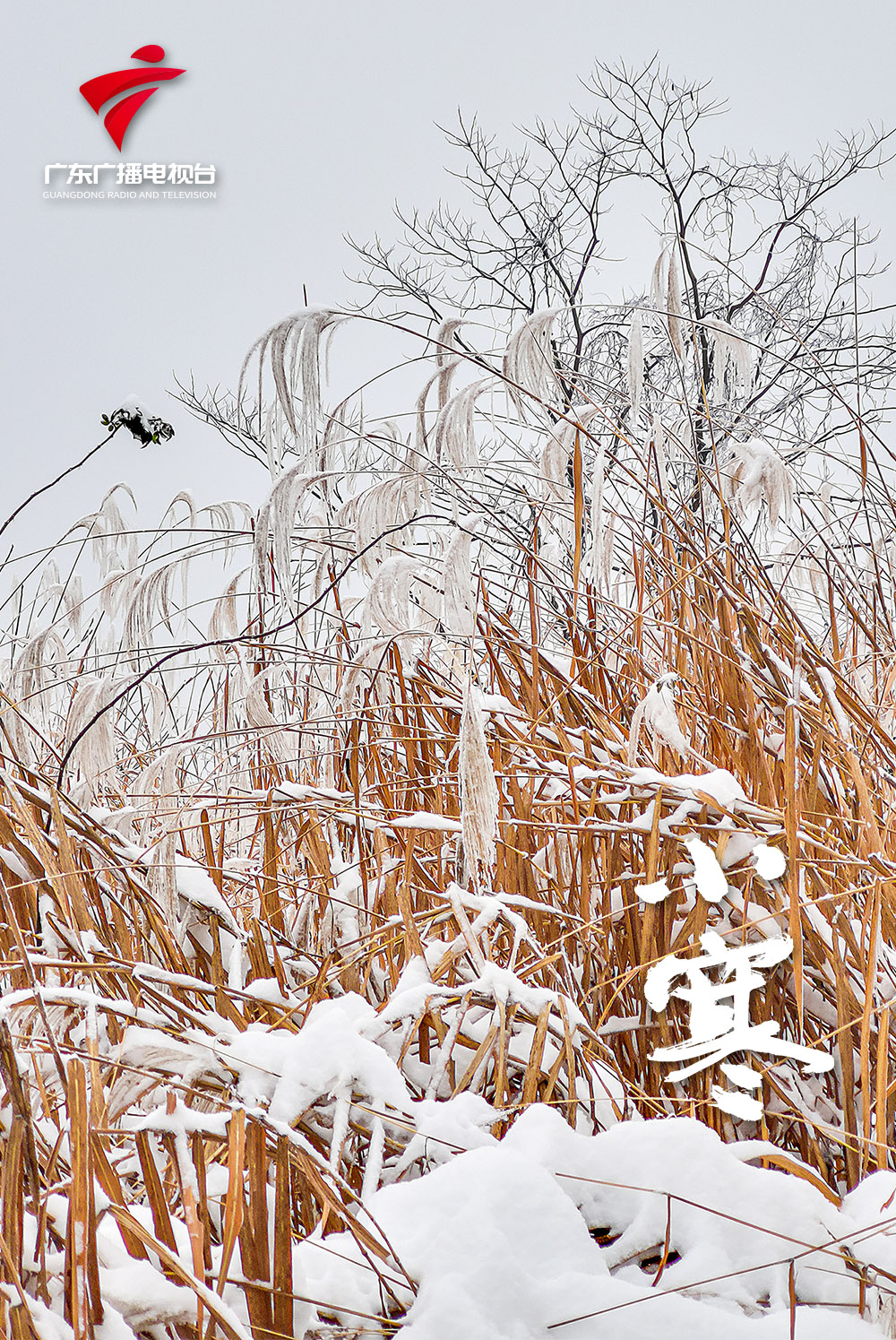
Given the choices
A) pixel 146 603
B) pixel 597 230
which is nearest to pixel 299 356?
pixel 146 603

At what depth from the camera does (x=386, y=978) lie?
86 centimetres

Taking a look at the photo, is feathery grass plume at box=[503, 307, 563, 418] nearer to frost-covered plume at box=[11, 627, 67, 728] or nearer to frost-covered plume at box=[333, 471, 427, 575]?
frost-covered plume at box=[333, 471, 427, 575]

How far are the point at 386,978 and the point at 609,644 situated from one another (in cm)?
38

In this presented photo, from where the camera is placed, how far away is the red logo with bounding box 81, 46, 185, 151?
3631 mm

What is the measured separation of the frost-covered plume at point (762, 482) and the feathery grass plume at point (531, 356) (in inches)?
7.7

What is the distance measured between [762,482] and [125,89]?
12.4ft

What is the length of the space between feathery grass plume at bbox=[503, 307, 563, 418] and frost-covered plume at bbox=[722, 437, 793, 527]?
0.64 feet

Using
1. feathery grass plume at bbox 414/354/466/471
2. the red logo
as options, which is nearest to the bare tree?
the red logo

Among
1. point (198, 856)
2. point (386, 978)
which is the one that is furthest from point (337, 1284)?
point (198, 856)

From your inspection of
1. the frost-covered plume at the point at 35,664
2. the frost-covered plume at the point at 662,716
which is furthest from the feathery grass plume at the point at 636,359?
the frost-covered plume at the point at 35,664

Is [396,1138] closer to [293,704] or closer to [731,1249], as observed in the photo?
[731,1249]

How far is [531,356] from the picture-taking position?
0.86m

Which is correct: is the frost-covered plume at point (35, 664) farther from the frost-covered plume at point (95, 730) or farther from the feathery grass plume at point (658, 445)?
the feathery grass plume at point (658, 445)

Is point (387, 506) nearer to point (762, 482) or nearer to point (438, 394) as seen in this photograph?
point (438, 394)
